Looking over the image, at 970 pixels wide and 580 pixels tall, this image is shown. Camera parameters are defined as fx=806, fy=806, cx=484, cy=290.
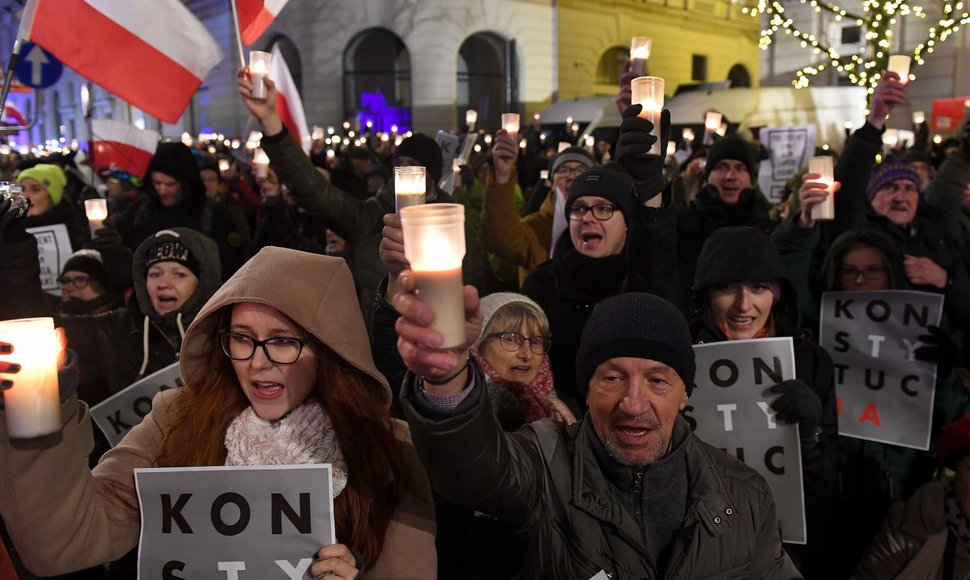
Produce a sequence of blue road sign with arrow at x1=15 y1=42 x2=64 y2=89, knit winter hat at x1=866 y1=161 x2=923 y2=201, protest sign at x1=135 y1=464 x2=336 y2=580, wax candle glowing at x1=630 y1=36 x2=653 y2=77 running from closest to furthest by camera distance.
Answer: protest sign at x1=135 y1=464 x2=336 y2=580 < wax candle glowing at x1=630 y1=36 x2=653 y2=77 < knit winter hat at x1=866 y1=161 x2=923 y2=201 < blue road sign with arrow at x1=15 y1=42 x2=64 y2=89

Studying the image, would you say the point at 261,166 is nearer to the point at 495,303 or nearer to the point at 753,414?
the point at 495,303

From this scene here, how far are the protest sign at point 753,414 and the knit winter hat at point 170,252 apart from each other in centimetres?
213

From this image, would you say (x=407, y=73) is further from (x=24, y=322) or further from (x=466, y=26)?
(x=24, y=322)

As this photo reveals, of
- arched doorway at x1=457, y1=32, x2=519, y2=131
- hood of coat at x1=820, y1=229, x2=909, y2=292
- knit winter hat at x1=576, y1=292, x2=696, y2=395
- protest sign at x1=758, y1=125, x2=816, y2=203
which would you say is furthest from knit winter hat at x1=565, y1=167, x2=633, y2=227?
arched doorway at x1=457, y1=32, x2=519, y2=131

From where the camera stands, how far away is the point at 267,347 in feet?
7.02

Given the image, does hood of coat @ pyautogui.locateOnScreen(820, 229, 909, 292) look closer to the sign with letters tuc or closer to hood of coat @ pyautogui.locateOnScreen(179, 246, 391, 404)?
the sign with letters tuc

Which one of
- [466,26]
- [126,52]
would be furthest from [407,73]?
[126,52]

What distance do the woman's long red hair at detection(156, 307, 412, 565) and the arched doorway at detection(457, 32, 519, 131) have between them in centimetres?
2661

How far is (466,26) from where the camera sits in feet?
88.4

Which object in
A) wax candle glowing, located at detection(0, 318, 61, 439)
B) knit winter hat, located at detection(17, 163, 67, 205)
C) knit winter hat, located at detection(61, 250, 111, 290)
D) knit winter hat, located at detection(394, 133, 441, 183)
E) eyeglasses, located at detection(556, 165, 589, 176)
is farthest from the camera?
knit winter hat, located at detection(17, 163, 67, 205)

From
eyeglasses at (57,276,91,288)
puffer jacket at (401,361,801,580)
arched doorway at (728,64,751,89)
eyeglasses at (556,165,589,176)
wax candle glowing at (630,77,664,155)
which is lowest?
puffer jacket at (401,361,801,580)

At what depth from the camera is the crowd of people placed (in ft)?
6.05

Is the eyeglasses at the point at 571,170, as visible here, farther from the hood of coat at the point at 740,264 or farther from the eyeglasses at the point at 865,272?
the hood of coat at the point at 740,264

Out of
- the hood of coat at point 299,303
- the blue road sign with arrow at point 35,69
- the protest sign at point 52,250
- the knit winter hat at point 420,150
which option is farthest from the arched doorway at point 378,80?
the hood of coat at point 299,303
